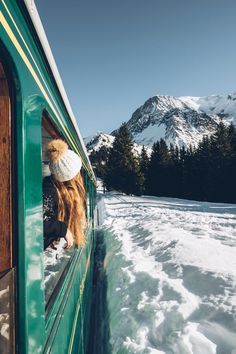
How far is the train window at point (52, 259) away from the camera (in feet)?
6.04

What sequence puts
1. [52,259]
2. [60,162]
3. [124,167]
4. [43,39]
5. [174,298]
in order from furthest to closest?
1. [124,167]
2. [174,298]
3. [60,162]
4. [52,259]
5. [43,39]

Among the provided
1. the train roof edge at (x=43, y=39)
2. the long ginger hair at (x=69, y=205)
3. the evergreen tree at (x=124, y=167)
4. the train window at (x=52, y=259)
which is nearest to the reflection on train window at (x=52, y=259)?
the train window at (x=52, y=259)

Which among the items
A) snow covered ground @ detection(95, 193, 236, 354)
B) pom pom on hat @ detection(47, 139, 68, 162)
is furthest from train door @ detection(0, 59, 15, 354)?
snow covered ground @ detection(95, 193, 236, 354)

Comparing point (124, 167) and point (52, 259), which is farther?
point (124, 167)

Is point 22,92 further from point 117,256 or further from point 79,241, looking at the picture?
point 117,256

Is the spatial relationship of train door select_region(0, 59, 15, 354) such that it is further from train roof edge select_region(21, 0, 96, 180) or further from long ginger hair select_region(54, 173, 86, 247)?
long ginger hair select_region(54, 173, 86, 247)

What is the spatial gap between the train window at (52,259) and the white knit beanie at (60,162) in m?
0.07

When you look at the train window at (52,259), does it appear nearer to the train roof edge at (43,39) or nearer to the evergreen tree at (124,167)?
the train roof edge at (43,39)

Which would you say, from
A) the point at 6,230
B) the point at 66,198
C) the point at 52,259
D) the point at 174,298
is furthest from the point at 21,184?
the point at 174,298

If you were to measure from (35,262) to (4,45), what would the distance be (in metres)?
0.85

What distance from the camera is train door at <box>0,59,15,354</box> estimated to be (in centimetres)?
116

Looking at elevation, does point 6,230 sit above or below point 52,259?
above

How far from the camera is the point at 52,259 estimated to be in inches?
83.1

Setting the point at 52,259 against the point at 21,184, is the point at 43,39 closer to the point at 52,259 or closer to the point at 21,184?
the point at 21,184
